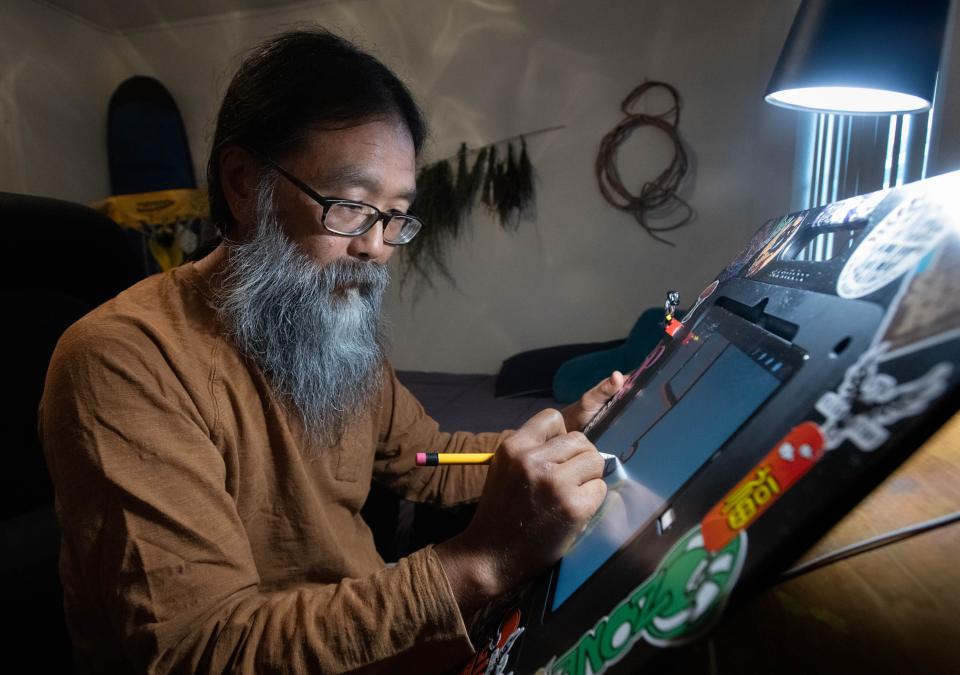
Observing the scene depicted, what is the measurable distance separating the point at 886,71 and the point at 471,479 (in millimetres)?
936

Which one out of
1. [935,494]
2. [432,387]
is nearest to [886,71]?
[935,494]

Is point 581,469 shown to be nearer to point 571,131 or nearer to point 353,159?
point 353,159

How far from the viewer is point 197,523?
2.05 feet

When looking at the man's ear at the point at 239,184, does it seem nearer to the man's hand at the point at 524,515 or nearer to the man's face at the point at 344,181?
the man's face at the point at 344,181

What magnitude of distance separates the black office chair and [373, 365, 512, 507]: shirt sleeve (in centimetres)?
53

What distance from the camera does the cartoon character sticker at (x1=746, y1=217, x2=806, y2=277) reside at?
25.5 inches

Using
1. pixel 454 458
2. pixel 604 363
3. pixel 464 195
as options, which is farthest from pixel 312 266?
pixel 464 195

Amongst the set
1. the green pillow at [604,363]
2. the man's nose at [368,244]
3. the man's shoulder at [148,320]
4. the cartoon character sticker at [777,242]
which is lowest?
the green pillow at [604,363]

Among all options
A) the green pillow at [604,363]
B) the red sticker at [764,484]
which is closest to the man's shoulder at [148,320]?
the red sticker at [764,484]

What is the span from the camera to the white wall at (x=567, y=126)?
120 inches

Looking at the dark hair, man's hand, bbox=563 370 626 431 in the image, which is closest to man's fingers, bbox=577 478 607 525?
man's hand, bbox=563 370 626 431

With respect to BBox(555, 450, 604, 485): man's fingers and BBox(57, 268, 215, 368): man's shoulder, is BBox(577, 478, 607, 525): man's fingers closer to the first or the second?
BBox(555, 450, 604, 485): man's fingers

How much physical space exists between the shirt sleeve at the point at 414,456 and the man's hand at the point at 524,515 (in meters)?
0.46

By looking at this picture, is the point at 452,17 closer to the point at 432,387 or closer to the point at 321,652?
the point at 432,387
